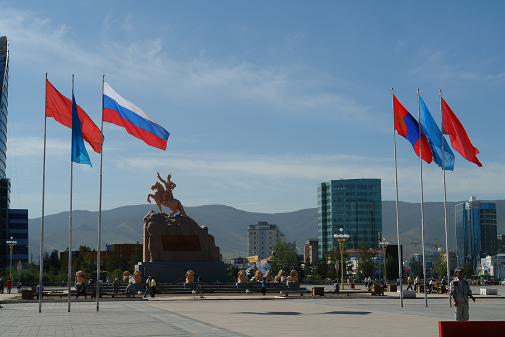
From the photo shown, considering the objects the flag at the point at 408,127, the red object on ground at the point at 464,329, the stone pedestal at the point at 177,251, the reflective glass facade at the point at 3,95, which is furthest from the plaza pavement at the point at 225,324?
the reflective glass facade at the point at 3,95

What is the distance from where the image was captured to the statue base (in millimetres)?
59959

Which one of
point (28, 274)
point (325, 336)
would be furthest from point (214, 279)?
point (28, 274)

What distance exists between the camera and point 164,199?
63.3 meters

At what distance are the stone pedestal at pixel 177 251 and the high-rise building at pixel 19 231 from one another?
97.8 meters

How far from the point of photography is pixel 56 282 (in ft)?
332

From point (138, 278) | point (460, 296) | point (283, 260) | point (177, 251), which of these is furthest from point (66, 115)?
point (283, 260)

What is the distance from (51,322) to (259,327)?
7697mm

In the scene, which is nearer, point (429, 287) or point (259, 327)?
point (259, 327)

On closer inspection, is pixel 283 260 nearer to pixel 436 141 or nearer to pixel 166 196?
pixel 166 196

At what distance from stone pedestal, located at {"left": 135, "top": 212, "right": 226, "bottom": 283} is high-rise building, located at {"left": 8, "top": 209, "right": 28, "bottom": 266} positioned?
321ft

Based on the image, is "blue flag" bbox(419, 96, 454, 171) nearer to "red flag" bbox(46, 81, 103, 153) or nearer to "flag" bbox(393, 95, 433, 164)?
"flag" bbox(393, 95, 433, 164)

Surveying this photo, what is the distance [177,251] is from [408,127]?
3222 centimetres

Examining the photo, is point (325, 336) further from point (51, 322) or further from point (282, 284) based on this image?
point (282, 284)

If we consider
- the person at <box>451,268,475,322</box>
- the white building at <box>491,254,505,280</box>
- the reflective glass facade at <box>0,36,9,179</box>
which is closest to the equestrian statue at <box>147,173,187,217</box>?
the person at <box>451,268,475,322</box>
